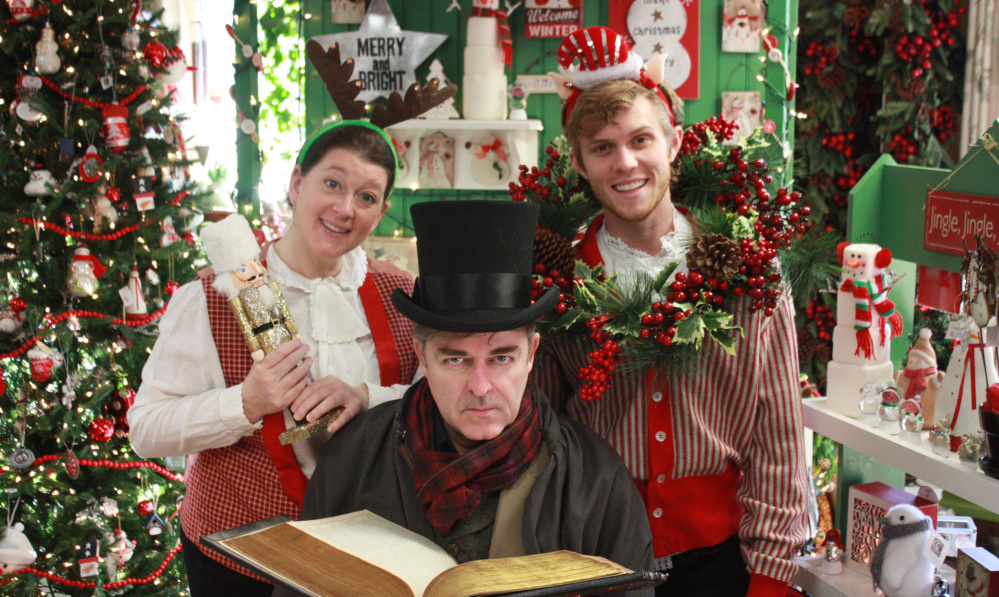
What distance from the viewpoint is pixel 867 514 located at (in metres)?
1.93

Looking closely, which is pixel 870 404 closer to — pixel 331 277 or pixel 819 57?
pixel 331 277

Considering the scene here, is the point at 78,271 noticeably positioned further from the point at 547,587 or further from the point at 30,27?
the point at 547,587

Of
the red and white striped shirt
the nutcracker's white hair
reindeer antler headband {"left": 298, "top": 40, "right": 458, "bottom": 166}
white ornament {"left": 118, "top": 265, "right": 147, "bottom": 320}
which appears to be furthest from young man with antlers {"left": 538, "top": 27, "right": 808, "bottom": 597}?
white ornament {"left": 118, "top": 265, "right": 147, "bottom": 320}

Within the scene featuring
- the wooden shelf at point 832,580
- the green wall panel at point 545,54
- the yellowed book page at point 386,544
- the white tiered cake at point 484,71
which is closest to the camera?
the yellowed book page at point 386,544

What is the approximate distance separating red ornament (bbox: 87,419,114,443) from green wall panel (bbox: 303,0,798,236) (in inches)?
67.5

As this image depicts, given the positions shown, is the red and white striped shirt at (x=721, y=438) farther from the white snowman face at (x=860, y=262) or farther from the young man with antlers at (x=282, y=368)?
the young man with antlers at (x=282, y=368)

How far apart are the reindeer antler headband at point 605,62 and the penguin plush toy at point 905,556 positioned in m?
1.00

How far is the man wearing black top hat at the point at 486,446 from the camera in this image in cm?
149

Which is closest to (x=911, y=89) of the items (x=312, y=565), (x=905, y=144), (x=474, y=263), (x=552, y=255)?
(x=905, y=144)

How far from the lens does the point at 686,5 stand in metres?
4.09

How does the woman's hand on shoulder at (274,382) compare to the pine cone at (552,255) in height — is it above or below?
below

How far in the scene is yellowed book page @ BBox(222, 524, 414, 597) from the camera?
1.17m

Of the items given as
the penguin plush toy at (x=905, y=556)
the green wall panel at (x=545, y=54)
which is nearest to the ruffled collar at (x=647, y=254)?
the penguin plush toy at (x=905, y=556)

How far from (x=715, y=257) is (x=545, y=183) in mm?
576
